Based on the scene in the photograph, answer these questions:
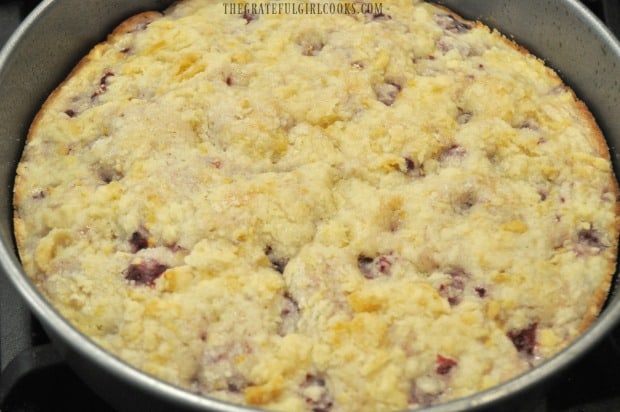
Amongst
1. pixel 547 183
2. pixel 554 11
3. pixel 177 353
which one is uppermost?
pixel 554 11

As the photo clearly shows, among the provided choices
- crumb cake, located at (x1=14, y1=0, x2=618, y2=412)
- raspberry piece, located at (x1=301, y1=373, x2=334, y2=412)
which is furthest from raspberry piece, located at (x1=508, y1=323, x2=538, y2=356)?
raspberry piece, located at (x1=301, y1=373, x2=334, y2=412)

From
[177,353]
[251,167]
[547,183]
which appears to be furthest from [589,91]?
[177,353]

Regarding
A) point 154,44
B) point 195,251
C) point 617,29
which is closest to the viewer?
point 195,251

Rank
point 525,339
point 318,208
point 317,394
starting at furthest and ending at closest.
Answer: point 318,208
point 525,339
point 317,394

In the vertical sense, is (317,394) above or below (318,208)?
below

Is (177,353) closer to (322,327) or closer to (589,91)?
(322,327)

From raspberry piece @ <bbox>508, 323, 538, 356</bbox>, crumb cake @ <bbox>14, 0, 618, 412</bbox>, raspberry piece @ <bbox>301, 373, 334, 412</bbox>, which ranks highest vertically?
crumb cake @ <bbox>14, 0, 618, 412</bbox>

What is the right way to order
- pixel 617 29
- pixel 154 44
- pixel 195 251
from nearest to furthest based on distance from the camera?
pixel 195 251 → pixel 154 44 → pixel 617 29

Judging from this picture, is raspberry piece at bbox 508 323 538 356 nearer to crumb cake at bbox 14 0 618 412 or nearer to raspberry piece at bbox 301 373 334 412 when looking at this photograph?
crumb cake at bbox 14 0 618 412
